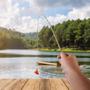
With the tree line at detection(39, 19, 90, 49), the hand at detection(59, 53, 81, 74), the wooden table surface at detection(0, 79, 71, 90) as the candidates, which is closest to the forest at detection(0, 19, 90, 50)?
the tree line at detection(39, 19, 90, 49)

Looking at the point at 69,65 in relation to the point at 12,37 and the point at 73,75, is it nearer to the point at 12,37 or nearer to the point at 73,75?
the point at 73,75

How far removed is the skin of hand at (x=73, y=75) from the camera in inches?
17.3

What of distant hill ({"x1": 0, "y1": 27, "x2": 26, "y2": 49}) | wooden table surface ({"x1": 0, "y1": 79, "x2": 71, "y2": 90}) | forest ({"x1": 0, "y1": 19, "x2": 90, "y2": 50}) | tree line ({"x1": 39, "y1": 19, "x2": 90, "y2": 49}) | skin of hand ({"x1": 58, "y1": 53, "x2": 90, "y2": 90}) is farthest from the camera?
tree line ({"x1": 39, "y1": 19, "x2": 90, "y2": 49})

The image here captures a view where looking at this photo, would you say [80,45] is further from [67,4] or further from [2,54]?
[2,54]

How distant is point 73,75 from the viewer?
0.45 m

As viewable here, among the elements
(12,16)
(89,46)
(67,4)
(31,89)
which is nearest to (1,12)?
(12,16)

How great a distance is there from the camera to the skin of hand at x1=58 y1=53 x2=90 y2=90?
0.44 metres

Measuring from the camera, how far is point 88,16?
59.6 feet

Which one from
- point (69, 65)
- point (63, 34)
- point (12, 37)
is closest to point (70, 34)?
point (63, 34)

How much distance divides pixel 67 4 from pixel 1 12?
14.8 ft

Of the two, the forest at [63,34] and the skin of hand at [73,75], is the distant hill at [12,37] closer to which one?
the forest at [63,34]

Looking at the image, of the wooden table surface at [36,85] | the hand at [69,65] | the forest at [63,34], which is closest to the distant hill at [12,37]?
the forest at [63,34]

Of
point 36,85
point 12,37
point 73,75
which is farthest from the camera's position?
point 12,37

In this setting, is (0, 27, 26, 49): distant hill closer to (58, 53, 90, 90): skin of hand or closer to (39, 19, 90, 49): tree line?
(39, 19, 90, 49): tree line
